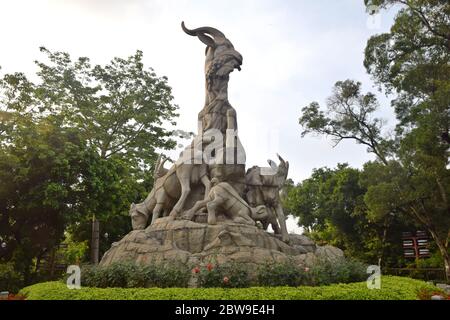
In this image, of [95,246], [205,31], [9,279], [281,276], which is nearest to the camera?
[281,276]

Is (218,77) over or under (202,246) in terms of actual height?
over

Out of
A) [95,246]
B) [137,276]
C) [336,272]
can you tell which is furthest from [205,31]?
[95,246]

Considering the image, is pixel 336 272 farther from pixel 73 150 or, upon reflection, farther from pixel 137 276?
pixel 73 150

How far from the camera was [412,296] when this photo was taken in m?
6.57

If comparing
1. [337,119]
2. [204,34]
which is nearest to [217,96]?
[204,34]

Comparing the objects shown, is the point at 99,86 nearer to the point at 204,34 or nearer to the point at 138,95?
the point at 138,95

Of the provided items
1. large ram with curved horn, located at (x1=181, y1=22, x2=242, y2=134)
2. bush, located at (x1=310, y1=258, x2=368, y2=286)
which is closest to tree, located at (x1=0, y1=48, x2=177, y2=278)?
large ram with curved horn, located at (x1=181, y1=22, x2=242, y2=134)

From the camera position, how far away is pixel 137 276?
7.20 meters

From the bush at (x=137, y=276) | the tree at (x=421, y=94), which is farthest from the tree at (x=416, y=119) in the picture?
the bush at (x=137, y=276)

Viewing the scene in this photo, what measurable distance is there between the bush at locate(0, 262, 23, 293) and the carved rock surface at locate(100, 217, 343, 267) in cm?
802

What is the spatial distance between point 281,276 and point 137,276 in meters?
2.59

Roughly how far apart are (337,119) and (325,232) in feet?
37.8

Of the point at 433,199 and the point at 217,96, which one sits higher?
the point at 217,96

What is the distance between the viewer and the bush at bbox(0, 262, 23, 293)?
49.8 ft
